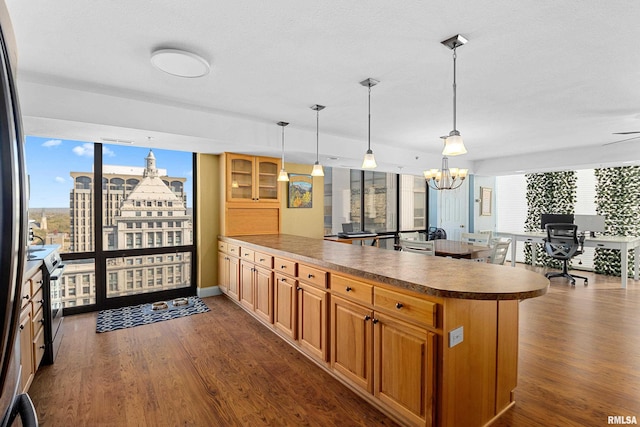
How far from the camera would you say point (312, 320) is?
2684 millimetres

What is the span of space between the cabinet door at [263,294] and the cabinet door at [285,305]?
8 cm

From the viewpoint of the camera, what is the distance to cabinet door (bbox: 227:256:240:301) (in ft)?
13.6

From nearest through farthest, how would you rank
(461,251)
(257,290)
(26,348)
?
(26,348) < (257,290) < (461,251)

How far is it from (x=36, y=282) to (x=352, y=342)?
242cm

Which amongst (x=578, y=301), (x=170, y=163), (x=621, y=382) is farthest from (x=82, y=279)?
(x=578, y=301)

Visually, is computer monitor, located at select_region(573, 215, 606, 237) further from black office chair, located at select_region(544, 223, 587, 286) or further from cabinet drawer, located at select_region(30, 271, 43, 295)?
cabinet drawer, located at select_region(30, 271, 43, 295)

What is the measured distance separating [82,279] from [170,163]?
71.6 inches

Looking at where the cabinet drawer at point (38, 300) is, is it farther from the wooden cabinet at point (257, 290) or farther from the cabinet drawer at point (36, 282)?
the wooden cabinet at point (257, 290)

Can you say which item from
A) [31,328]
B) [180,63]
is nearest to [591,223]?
[180,63]

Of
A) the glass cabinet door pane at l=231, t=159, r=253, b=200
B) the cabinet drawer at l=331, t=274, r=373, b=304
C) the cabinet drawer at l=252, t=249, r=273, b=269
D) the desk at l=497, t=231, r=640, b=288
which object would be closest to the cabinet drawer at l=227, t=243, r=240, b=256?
the cabinet drawer at l=252, t=249, r=273, b=269

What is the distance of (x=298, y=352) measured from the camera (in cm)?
296

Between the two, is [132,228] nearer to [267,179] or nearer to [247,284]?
[247,284]

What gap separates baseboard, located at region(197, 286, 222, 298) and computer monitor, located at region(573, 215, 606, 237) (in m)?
6.47

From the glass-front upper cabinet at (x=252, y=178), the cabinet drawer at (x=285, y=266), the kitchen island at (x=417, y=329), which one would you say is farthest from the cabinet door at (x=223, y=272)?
the kitchen island at (x=417, y=329)
